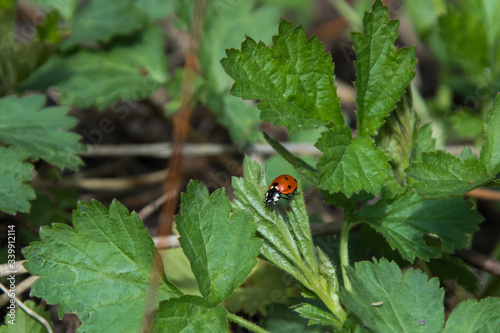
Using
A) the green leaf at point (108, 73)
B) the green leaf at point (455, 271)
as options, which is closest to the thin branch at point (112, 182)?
the green leaf at point (108, 73)

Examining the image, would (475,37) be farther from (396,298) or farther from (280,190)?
(396,298)

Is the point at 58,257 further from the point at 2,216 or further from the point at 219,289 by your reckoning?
the point at 2,216

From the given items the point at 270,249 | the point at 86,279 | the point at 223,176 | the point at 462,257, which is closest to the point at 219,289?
the point at 270,249

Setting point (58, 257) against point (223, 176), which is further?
point (223, 176)

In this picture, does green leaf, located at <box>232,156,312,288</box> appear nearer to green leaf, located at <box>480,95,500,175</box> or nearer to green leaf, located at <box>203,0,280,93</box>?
green leaf, located at <box>480,95,500,175</box>

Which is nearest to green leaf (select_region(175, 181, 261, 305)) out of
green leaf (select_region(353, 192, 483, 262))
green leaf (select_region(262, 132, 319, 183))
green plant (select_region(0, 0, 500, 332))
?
green plant (select_region(0, 0, 500, 332))

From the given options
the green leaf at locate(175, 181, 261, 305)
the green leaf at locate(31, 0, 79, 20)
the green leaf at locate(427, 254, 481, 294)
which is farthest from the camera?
the green leaf at locate(31, 0, 79, 20)
